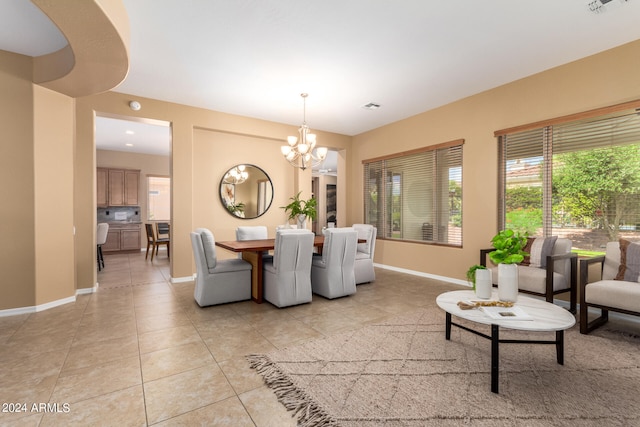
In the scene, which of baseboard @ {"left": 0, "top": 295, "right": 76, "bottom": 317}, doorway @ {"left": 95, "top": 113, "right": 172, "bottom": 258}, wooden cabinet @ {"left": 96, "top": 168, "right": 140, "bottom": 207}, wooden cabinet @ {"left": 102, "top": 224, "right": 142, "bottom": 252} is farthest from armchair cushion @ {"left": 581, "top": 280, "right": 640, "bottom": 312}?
wooden cabinet @ {"left": 96, "top": 168, "right": 140, "bottom": 207}

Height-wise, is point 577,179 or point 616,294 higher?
point 577,179

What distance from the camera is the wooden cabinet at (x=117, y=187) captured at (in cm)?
801

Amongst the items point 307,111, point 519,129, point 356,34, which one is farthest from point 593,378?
point 307,111

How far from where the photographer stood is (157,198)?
8.99 m

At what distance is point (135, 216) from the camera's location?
8617mm

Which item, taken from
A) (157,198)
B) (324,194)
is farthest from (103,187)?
(324,194)

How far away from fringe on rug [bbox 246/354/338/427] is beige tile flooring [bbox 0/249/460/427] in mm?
52

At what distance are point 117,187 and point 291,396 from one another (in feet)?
27.7

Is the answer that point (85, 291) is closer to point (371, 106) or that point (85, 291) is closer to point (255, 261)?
point (255, 261)

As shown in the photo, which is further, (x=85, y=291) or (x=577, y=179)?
(x=85, y=291)

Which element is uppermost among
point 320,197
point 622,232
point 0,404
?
→ point 320,197

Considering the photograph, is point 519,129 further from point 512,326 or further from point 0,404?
point 0,404

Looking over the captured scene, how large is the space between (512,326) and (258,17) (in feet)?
10.1

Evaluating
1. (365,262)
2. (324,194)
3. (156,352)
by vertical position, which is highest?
(324,194)
